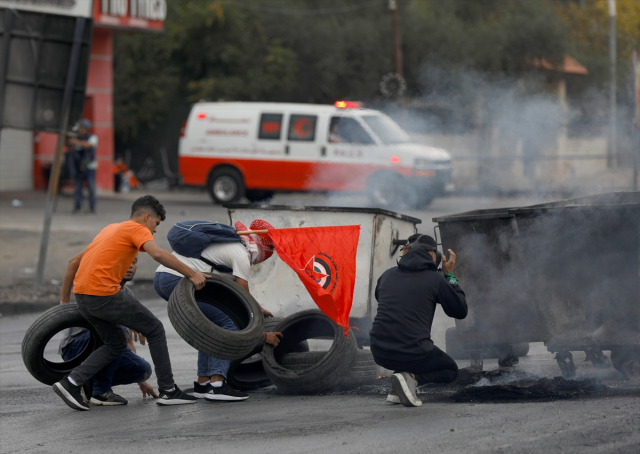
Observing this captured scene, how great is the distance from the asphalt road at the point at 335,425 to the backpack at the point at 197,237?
3.58ft

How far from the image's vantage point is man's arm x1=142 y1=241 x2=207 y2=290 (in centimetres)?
563

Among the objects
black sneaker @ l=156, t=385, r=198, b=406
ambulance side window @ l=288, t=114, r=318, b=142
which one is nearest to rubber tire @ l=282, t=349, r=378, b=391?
black sneaker @ l=156, t=385, r=198, b=406

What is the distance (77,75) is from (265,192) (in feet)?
33.7

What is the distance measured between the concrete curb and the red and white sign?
41.5 ft

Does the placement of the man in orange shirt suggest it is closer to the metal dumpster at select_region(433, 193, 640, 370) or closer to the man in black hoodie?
the man in black hoodie

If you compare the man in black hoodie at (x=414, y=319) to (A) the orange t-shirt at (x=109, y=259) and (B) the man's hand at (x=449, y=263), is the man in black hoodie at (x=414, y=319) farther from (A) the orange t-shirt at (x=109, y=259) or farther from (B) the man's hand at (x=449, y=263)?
(A) the orange t-shirt at (x=109, y=259)

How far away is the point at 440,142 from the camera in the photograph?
75.8 ft

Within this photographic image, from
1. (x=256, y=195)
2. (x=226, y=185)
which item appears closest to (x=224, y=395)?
(x=226, y=185)

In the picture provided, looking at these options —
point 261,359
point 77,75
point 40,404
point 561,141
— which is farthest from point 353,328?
point 561,141

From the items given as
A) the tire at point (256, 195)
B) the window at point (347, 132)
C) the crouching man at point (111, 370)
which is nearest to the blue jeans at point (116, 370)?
the crouching man at point (111, 370)

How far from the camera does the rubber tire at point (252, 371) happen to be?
639 cm

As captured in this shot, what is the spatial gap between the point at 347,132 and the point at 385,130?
92 cm

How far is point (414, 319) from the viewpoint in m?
5.69

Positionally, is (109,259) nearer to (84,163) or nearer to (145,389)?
(145,389)
